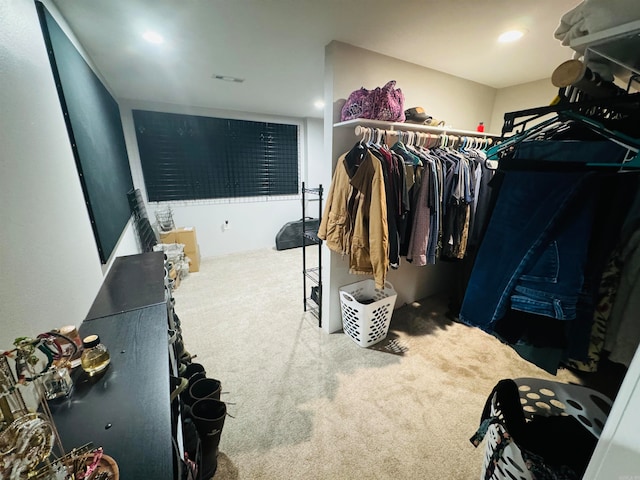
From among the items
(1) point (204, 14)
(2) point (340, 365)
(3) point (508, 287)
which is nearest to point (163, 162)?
(1) point (204, 14)

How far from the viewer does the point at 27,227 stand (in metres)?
0.81

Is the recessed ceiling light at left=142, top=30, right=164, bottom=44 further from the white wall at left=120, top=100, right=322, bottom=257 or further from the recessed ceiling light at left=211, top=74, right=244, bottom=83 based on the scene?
the white wall at left=120, top=100, right=322, bottom=257

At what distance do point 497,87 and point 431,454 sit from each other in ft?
11.1

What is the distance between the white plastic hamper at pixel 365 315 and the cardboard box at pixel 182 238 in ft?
8.32

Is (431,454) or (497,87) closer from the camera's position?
(431,454)

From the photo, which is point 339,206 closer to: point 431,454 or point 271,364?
point 271,364

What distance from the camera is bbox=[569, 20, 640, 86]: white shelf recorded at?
686 mm

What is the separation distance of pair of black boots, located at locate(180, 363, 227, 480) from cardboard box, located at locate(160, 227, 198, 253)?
103 inches

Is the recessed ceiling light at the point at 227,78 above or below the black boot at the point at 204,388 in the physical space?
above

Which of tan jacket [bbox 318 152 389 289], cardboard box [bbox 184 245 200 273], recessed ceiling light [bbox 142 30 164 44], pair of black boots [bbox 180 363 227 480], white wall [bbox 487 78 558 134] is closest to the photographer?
pair of black boots [bbox 180 363 227 480]

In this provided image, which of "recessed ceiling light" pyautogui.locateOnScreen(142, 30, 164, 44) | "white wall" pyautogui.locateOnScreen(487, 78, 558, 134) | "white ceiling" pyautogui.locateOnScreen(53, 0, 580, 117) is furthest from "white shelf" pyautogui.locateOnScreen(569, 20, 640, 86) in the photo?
"recessed ceiling light" pyautogui.locateOnScreen(142, 30, 164, 44)

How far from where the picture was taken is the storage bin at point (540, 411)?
875 mm

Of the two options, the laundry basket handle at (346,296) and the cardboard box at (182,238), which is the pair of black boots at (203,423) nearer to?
the laundry basket handle at (346,296)

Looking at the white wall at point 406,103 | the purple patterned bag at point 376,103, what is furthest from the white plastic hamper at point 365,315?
the purple patterned bag at point 376,103
